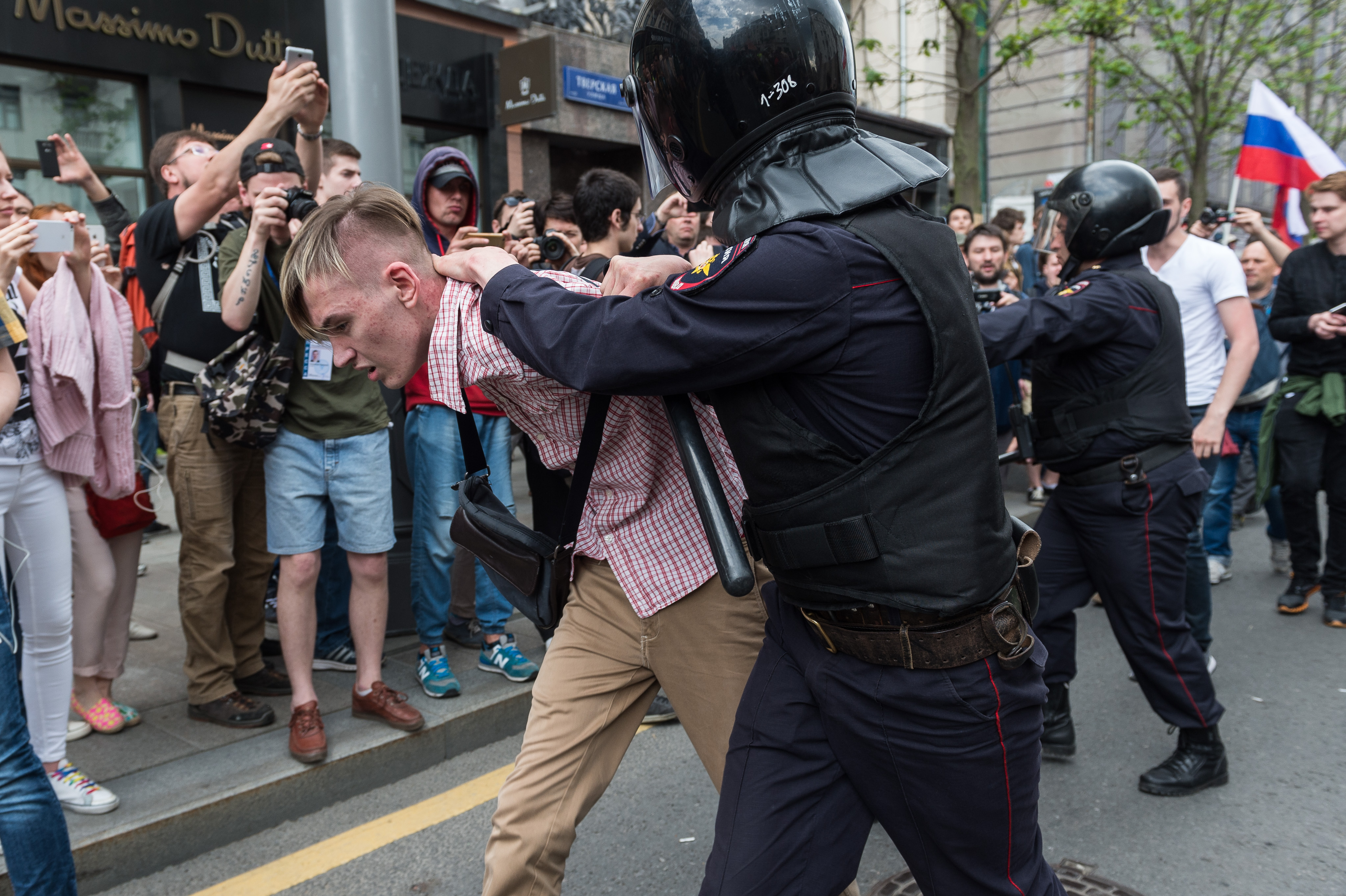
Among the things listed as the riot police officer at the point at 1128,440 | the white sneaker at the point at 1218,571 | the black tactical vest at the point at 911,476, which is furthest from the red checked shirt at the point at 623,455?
the white sneaker at the point at 1218,571

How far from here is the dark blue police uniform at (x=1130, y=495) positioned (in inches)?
129

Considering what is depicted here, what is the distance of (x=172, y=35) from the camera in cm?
904

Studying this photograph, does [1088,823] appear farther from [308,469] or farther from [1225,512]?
[1225,512]

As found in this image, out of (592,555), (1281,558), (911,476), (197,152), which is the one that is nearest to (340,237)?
(592,555)

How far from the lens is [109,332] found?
3.52m

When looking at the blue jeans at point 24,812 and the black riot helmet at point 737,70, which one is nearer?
the black riot helmet at point 737,70

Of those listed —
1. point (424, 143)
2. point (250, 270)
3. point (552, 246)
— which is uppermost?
point (424, 143)

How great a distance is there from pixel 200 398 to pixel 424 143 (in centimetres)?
840

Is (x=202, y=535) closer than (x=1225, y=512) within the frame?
Yes

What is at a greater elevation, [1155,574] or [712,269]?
[712,269]

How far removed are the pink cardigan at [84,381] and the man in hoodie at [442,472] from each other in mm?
1145

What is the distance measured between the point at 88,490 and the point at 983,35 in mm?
13539

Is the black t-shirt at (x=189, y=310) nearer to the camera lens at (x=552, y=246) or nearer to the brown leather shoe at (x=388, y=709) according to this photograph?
the camera lens at (x=552, y=246)

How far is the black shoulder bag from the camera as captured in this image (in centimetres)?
208
